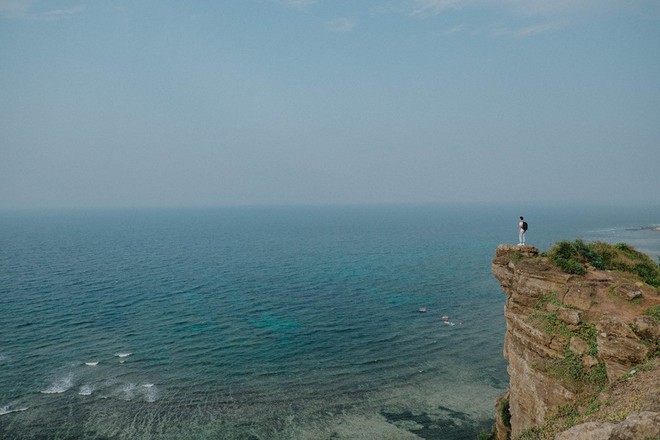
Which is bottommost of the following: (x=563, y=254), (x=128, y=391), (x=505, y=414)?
(x=128, y=391)

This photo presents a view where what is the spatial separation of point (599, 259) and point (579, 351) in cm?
947

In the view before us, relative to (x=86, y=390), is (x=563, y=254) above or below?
above

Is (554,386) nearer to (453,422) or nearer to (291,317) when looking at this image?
(453,422)

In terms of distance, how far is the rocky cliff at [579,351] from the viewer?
15.9 m

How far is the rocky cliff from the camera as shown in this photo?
15.9 m

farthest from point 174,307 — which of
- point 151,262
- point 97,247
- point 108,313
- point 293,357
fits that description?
point 97,247

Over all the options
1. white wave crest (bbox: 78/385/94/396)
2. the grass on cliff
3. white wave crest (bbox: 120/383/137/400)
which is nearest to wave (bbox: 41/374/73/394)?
white wave crest (bbox: 78/385/94/396)

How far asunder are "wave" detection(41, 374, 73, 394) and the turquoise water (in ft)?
0.65

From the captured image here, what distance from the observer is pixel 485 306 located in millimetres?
69688

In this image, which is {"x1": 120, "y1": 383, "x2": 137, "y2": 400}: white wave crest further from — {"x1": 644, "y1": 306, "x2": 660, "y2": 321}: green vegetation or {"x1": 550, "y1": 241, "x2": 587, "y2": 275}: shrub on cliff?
{"x1": 644, "y1": 306, "x2": 660, "y2": 321}: green vegetation

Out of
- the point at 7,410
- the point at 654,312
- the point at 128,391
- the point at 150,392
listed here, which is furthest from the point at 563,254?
the point at 7,410

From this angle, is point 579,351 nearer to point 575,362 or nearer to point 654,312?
point 575,362

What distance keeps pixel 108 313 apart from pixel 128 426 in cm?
3464

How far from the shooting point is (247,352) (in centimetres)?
5134
